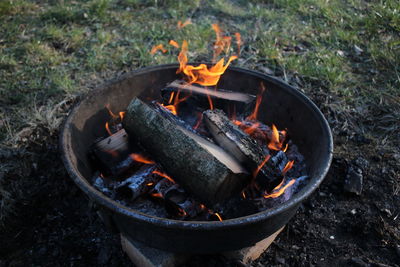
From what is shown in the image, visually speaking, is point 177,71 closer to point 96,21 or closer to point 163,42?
point 163,42

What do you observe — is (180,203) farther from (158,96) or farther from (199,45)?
(199,45)

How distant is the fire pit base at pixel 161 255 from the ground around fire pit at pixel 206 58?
11 cm

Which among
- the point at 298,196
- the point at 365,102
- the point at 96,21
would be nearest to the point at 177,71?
the point at 298,196

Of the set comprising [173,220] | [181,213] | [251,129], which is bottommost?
[181,213]

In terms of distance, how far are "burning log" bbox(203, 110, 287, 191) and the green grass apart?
1.55m

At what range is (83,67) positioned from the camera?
374cm

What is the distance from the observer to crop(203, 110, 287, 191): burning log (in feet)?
6.58

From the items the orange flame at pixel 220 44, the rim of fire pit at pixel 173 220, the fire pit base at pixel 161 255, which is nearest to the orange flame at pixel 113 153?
the rim of fire pit at pixel 173 220

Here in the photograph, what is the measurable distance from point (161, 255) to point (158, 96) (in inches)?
53.0

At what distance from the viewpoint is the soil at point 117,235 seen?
2262 mm

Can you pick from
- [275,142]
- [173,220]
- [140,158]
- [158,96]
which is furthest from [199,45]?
[173,220]

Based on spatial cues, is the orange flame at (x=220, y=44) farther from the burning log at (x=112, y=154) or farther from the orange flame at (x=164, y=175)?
the orange flame at (x=164, y=175)

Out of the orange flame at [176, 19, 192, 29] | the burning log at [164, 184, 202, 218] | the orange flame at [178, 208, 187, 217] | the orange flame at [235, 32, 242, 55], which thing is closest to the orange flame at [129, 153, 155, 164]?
the burning log at [164, 184, 202, 218]

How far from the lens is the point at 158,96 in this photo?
9.25 feet
